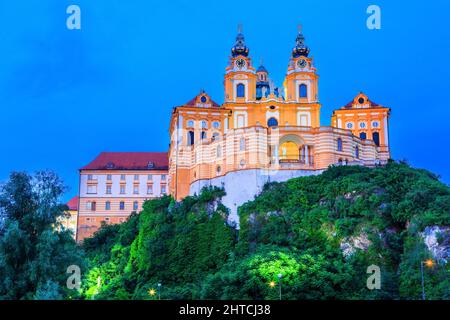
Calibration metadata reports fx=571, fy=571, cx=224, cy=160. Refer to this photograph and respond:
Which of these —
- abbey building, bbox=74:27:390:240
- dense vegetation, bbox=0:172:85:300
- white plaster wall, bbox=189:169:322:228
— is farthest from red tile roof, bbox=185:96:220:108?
dense vegetation, bbox=0:172:85:300

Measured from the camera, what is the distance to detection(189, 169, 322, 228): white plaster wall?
68.5m

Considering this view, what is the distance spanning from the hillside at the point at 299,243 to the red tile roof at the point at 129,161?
65.7 ft

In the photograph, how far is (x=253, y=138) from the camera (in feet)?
230

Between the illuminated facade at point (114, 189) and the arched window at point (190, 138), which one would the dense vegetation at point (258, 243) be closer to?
the arched window at point (190, 138)

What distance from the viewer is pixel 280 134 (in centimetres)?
7169

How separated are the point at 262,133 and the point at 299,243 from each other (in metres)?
16.3

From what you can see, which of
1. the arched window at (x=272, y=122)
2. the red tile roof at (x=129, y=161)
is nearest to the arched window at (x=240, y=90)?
the arched window at (x=272, y=122)

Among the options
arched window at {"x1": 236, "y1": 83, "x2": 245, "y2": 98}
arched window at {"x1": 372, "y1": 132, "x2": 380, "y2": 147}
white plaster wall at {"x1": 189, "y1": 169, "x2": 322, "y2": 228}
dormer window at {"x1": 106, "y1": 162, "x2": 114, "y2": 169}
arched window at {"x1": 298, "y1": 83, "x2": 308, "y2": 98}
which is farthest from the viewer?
dormer window at {"x1": 106, "y1": 162, "x2": 114, "y2": 169}

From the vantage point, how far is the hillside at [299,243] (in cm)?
5178

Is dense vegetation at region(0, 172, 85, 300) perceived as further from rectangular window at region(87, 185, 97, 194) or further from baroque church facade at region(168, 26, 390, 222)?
rectangular window at region(87, 185, 97, 194)

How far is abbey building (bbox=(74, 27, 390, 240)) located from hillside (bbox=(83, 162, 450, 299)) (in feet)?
9.89

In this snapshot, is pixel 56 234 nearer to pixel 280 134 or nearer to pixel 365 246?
A: pixel 365 246

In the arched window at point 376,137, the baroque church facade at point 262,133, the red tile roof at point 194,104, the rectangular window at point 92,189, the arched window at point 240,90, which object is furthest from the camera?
the rectangular window at point 92,189

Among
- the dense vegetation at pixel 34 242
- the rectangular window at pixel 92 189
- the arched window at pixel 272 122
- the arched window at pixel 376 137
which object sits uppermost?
the arched window at pixel 272 122
